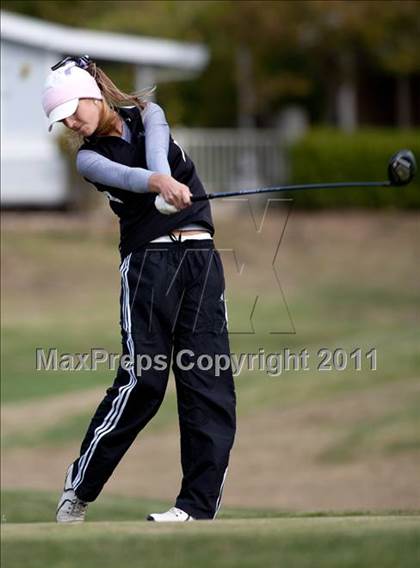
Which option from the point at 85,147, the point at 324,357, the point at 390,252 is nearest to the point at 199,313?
the point at 85,147

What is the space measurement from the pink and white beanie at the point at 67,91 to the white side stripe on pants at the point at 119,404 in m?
0.71

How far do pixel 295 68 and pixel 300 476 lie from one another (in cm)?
2376

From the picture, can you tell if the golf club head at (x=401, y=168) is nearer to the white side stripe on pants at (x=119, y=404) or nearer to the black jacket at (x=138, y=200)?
the black jacket at (x=138, y=200)

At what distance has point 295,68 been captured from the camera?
34.2 metres

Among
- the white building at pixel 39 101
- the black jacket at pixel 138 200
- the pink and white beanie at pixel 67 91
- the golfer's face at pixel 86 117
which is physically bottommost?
the white building at pixel 39 101

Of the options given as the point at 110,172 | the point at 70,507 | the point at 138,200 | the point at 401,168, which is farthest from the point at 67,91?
the point at 70,507

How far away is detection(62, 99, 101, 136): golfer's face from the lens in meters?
6.03

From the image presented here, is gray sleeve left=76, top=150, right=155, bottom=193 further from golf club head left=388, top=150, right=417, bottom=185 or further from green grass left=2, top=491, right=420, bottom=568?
green grass left=2, top=491, right=420, bottom=568

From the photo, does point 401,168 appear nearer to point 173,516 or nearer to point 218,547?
point 173,516

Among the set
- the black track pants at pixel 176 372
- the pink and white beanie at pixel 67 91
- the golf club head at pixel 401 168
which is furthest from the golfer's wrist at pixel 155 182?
the golf club head at pixel 401 168

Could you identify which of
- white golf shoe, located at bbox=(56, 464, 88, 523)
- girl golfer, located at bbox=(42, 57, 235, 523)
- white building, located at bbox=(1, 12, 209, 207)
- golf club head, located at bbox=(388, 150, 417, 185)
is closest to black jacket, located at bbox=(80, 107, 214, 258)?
girl golfer, located at bbox=(42, 57, 235, 523)

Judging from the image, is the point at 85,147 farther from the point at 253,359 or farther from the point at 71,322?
the point at 71,322

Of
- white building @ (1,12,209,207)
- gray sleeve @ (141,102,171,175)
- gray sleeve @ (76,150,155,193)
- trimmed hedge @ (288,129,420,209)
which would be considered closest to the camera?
gray sleeve @ (76,150,155,193)

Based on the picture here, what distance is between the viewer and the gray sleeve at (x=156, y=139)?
234 inches
